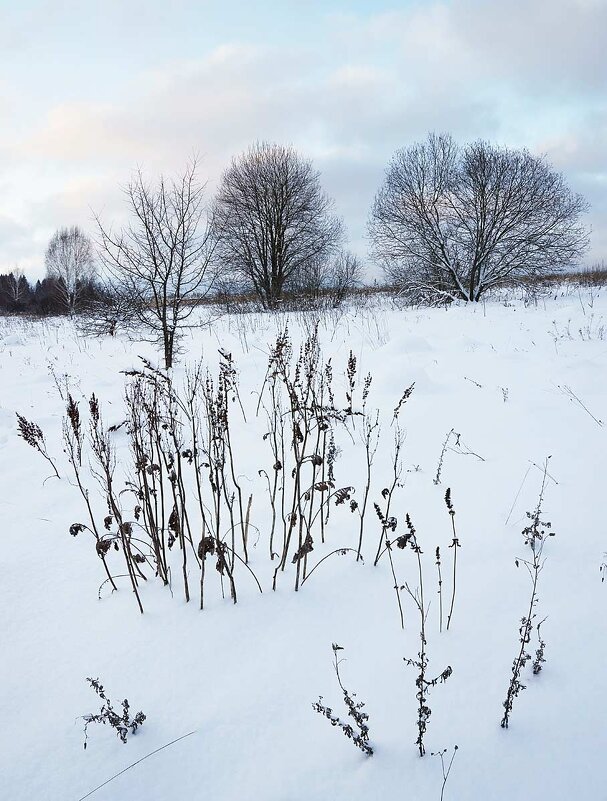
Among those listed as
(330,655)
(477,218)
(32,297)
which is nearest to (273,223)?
(477,218)

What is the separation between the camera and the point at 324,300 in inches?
A: 752

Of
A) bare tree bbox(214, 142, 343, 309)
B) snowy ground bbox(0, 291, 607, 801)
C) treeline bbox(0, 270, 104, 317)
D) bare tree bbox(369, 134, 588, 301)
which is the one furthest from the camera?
treeline bbox(0, 270, 104, 317)

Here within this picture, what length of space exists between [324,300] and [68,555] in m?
17.6

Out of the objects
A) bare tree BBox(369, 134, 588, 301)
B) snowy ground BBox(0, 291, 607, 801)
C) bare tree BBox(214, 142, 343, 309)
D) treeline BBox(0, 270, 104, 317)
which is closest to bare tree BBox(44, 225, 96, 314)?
treeline BBox(0, 270, 104, 317)

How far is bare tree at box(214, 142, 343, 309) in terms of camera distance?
69.2 feet

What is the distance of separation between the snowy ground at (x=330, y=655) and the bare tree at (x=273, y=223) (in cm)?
1850

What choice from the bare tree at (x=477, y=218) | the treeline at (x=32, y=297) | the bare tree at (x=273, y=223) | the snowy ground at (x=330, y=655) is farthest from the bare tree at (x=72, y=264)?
the snowy ground at (x=330, y=655)

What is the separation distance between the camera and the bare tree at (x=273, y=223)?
69.2 feet

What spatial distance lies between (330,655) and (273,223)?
22.7m

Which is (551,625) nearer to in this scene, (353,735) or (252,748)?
(353,735)

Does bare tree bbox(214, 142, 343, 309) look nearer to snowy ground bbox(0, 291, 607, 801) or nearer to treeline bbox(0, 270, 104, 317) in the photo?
treeline bbox(0, 270, 104, 317)

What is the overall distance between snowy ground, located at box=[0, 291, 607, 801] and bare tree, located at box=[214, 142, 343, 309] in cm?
1850

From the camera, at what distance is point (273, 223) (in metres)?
22.0

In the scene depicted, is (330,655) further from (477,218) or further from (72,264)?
(72,264)
